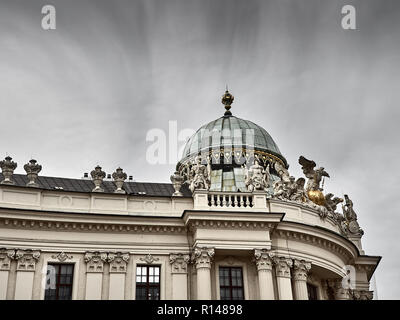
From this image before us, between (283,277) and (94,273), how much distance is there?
928 centimetres

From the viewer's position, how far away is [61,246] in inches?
1160

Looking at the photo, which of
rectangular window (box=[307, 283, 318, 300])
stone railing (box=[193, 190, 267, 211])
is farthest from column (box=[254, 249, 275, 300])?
rectangular window (box=[307, 283, 318, 300])

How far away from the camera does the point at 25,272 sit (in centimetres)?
2825

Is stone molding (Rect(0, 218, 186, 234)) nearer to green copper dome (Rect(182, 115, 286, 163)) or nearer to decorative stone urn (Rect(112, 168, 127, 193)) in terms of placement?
decorative stone urn (Rect(112, 168, 127, 193))

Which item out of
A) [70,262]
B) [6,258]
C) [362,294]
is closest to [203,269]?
[70,262]

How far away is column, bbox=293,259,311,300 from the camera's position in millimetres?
31141

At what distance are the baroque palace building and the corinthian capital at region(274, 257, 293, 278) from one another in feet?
0.16

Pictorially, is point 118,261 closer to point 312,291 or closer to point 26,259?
point 26,259

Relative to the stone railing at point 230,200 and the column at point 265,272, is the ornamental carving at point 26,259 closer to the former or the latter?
the stone railing at point 230,200
